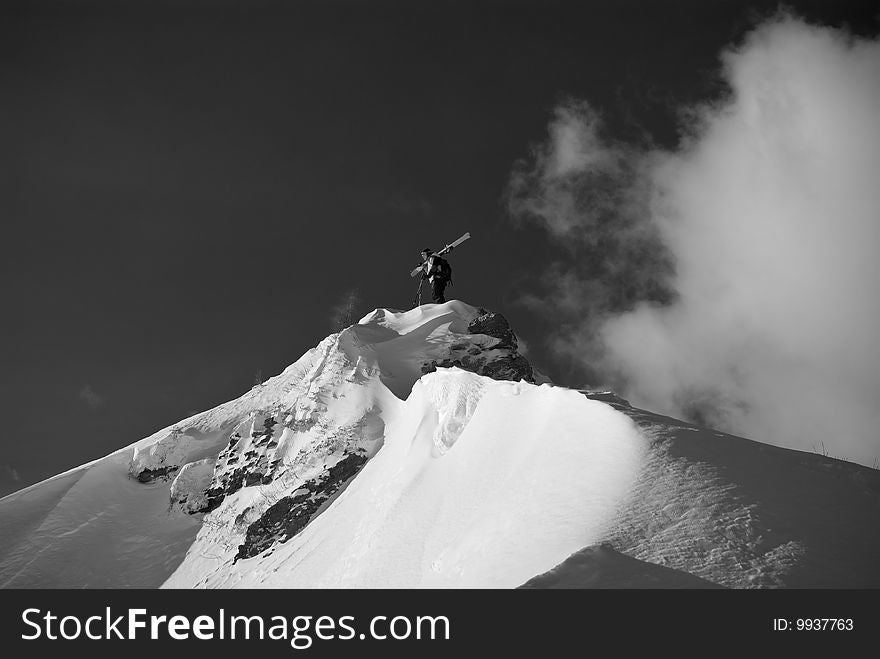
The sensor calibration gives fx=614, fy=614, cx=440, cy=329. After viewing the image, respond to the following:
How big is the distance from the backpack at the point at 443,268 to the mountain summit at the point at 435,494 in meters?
2.43

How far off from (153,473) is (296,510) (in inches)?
459

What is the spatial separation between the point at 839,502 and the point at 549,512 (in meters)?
5.52

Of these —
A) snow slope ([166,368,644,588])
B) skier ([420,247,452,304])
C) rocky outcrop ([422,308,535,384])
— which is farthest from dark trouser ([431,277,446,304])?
snow slope ([166,368,644,588])

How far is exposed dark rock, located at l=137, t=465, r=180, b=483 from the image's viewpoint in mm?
33281

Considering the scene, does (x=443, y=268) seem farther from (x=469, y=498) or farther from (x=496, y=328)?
(x=469, y=498)

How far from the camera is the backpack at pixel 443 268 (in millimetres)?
36769

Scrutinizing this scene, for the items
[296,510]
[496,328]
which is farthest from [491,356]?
[296,510]

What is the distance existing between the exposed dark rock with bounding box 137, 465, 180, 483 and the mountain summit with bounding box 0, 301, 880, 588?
0.36 ft

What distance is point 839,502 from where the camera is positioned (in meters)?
11.8

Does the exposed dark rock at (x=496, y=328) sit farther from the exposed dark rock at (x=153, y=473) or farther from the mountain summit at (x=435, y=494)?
the exposed dark rock at (x=153, y=473)

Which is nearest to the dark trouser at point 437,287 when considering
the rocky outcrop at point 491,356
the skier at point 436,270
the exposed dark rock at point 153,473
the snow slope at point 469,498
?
the skier at point 436,270

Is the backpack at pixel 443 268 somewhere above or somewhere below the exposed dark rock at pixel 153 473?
above
